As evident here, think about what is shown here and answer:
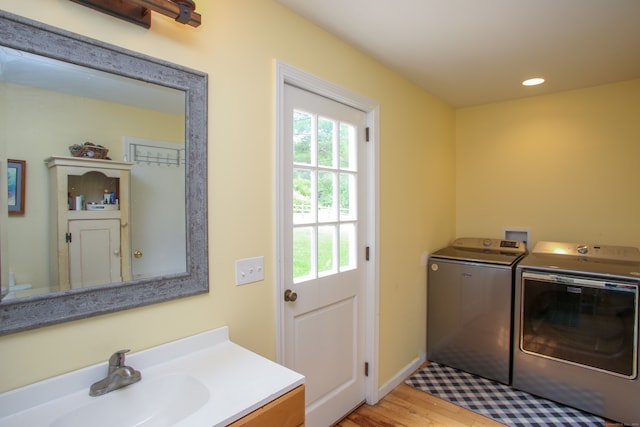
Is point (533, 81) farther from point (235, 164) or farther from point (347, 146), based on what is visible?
point (235, 164)

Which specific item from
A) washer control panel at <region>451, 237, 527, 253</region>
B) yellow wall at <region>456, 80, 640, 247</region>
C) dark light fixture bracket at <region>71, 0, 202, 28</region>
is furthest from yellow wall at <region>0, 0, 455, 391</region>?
yellow wall at <region>456, 80, 640, 247</region>

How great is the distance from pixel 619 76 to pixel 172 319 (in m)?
3.49

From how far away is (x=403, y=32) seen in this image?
6.22 ft

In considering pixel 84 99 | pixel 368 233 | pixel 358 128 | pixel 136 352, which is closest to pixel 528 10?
pixel 358 128

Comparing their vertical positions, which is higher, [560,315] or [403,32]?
[403,32]

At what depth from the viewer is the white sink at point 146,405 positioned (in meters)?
0.96

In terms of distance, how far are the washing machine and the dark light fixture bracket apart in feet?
8.27

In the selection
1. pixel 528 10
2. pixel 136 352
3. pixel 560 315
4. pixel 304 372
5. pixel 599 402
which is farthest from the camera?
pixel 560 315

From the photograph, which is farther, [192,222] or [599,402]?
[599,402]

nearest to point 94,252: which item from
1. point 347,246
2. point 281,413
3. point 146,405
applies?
point 146,405

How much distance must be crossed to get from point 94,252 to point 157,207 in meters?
0.25

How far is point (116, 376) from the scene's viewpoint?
1028 mm

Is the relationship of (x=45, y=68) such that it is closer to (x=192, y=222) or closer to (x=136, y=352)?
(x=192, y=222)

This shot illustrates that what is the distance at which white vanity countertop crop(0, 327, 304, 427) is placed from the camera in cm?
91
